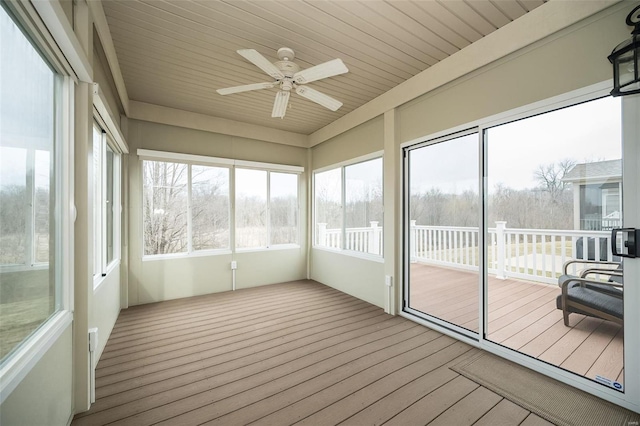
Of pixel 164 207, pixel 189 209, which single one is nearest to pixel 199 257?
pixel 189 209

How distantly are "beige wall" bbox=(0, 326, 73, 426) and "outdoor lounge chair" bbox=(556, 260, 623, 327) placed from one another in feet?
11.2

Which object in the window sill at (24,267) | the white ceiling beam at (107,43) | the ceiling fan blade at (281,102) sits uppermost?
the white ceiling beam at (107,43)

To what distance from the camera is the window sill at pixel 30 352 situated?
1056 millimetres

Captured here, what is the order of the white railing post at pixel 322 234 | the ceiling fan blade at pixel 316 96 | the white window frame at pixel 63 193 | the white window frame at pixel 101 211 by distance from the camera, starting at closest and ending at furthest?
1. the white window frame at pixel 63 193
2. the white window frame at pixel 101 211
3. the ceiling fan blade at pixel 316 96
4. the white railing post at pixel 322 234

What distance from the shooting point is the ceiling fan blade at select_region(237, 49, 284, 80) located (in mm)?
2023

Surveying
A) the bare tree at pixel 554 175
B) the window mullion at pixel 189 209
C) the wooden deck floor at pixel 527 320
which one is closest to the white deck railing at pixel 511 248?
the wooden deck floor at pixel 527 320

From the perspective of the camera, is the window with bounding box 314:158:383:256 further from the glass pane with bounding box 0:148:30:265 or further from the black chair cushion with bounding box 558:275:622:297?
the glass pane with bounding box 0:148:30:265

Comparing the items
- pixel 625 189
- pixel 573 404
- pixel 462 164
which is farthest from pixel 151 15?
pixel 573 404

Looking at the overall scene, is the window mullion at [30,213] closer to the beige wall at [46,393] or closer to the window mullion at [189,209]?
the beige wall at [46,393]

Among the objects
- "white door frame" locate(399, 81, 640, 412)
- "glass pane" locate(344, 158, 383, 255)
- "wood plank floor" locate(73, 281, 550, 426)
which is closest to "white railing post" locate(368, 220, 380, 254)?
"glass pane" locate(344, 158, 383, 255)

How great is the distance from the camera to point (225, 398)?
1.89 meters

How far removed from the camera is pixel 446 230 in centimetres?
309

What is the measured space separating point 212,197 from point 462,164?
12.1ft

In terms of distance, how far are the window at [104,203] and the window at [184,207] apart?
1.45ft
